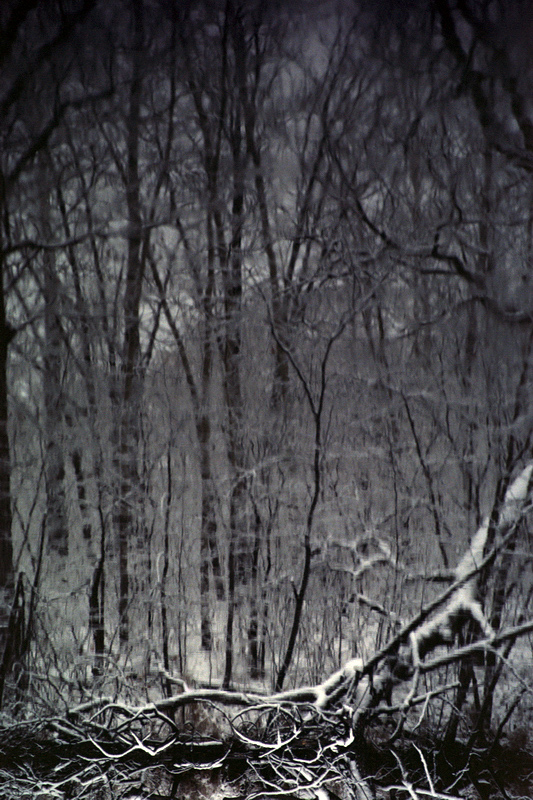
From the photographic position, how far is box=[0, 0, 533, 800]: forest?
50.9 inches

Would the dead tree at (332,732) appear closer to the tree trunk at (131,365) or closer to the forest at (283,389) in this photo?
the forest at (283,389)

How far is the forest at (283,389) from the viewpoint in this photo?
1293 millimetres

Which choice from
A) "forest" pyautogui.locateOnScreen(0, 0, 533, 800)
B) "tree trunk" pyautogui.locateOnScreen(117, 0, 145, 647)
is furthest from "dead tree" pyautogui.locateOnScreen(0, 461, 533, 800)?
"tree trunk" pyautogui.locateOnScreen(117, 0, 145, 647)

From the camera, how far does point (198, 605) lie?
4.35 ft

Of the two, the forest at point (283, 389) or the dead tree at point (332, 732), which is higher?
the forest at point (283, 389)

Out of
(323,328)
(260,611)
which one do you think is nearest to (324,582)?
(260,611)

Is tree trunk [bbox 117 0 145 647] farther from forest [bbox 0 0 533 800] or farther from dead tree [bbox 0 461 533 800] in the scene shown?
dead tree [bbox 0 461 533 800]

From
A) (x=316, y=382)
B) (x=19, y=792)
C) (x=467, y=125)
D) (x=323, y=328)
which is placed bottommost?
(x=19, y=792)

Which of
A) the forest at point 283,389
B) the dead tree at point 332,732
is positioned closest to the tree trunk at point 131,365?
the forest at point 283,389

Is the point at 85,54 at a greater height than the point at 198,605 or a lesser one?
greater

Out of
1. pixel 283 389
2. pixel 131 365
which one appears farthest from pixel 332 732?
pixel 131 365

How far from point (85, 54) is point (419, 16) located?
780 mm

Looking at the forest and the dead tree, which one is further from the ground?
the forest

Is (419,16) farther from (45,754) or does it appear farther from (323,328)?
(45,754)
